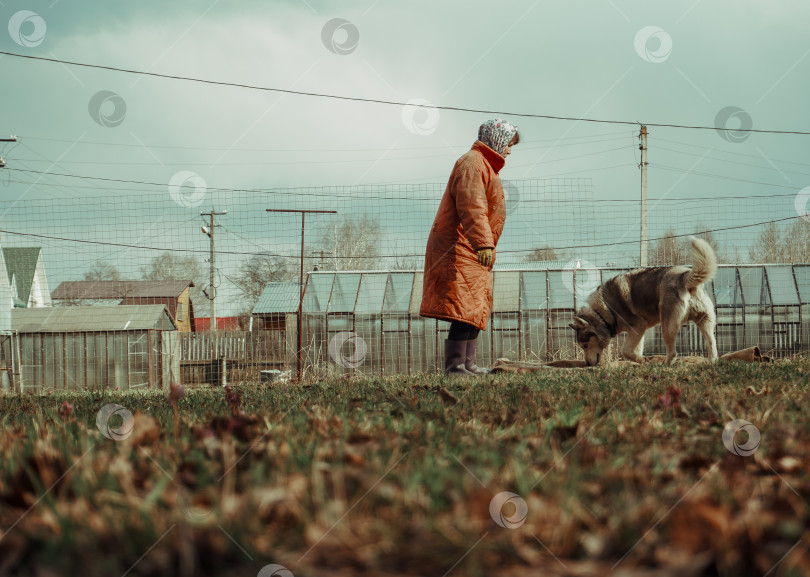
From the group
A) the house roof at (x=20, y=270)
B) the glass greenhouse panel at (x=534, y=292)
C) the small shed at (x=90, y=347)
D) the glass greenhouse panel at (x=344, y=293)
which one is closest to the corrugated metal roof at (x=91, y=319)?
the small shed at (x=90, y=347)

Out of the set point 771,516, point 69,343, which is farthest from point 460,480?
point 69,343

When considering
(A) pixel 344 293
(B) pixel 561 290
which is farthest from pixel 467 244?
(A) pixel 344 293

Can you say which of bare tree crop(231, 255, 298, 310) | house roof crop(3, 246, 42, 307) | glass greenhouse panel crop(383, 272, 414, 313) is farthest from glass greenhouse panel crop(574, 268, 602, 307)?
house roof crop(3, 246, 42, 307)

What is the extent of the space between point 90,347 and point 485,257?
1379 cm

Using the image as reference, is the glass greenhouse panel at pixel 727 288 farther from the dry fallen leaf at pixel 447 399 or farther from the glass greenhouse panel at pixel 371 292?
the dry fallen leaf at pixel 447 399

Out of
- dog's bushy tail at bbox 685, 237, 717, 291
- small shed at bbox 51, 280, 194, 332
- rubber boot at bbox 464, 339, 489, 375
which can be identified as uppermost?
small shed at bbox 51, 280, 194, 332

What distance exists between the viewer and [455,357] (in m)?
6.14

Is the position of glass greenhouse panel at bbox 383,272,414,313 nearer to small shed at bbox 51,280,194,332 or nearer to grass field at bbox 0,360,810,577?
grass field at bbox 0,360,810,577

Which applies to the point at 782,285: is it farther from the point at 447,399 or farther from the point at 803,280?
the point at 447,399

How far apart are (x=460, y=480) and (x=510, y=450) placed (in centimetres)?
40

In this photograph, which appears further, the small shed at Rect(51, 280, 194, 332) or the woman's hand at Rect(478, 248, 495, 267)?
the small shed at Rect(51, 280, 194, 332)

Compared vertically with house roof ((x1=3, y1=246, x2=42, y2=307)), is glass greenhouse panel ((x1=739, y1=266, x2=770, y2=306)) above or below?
below

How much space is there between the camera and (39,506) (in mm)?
1198

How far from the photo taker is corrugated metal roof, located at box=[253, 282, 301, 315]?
63.1 ft
